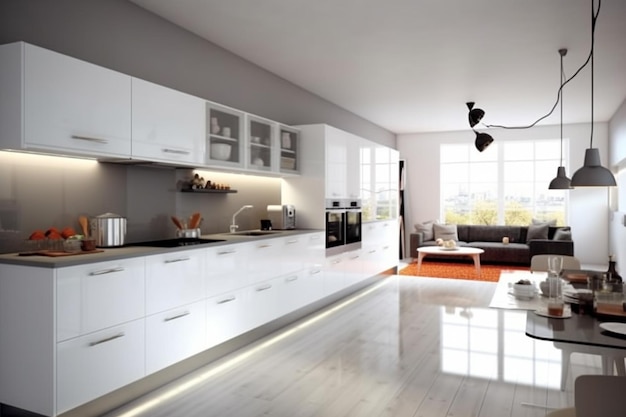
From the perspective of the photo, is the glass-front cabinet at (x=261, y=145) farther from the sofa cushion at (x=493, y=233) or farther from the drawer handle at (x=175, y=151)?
the sofa cushion at (x=493, y=233)

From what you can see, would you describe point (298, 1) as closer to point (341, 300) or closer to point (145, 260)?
point (145, 260)

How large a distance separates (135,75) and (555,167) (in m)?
8.56

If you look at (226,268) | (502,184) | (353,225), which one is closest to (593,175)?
(226,268)

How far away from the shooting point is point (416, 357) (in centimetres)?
365

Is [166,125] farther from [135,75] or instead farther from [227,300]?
[227,300]

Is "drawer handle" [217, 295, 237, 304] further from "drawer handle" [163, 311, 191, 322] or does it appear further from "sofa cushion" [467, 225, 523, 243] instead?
"sofa cushion" [467, 225, 523, 243]

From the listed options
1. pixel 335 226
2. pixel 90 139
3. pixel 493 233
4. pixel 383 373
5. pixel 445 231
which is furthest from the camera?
pixel 493 233

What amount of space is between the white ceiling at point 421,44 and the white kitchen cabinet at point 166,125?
2.48 feet

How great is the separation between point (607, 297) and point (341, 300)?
12.0 ft

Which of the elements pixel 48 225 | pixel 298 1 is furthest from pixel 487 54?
pixel 48 225

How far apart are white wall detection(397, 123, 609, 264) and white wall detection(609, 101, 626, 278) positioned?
0.30m

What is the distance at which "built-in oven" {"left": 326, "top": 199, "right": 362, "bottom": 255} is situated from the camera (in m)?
5.29

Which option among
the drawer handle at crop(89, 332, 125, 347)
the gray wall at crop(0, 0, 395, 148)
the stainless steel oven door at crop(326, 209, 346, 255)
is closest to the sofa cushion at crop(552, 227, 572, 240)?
the stainless steel oven door at crop(326, 209, 346, 255)

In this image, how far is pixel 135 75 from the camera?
3504 mm
